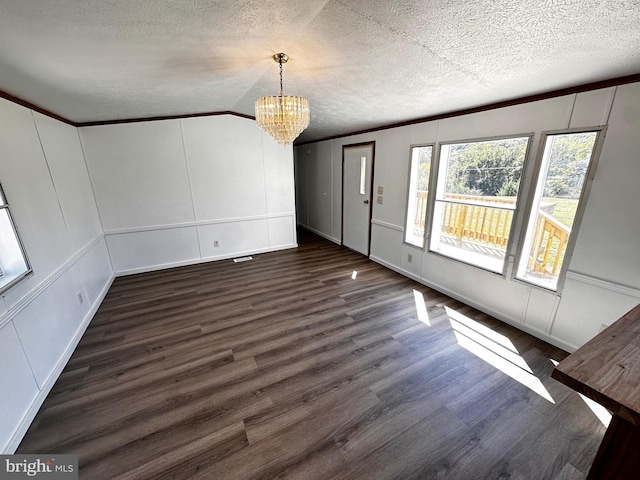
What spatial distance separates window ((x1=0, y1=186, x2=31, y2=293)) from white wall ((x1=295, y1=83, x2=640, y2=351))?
3.94 m

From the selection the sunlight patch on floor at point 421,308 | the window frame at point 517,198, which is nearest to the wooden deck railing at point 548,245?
the window frame at point 517,198

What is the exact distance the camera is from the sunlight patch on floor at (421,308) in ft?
8.98

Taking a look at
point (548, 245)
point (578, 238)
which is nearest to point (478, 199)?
point (548, 245)

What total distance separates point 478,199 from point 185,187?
13.7 ft

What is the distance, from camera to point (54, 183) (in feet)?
8.32

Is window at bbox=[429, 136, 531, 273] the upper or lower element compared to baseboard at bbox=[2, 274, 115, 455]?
upper

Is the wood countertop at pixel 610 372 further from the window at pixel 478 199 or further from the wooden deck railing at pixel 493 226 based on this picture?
the window at pixel 478 199

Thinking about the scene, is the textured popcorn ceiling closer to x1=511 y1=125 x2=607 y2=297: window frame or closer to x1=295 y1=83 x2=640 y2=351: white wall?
x1=295 y1=83 x2=640 y2=351: white wall

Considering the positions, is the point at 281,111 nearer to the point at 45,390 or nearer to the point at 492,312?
the point at 45,390

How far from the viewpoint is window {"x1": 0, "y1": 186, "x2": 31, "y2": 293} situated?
65.8 inches

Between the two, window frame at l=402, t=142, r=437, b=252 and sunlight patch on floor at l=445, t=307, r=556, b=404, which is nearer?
sunlight patch on floor at l=445, t=307, r=556, b=404

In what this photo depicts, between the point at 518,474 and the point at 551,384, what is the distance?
88 centimetres

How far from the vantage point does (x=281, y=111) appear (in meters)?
2.19

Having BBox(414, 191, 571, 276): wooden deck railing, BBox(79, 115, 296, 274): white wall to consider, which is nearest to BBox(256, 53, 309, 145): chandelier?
BBox(414, 191, 571, 276): wooden deck railing
